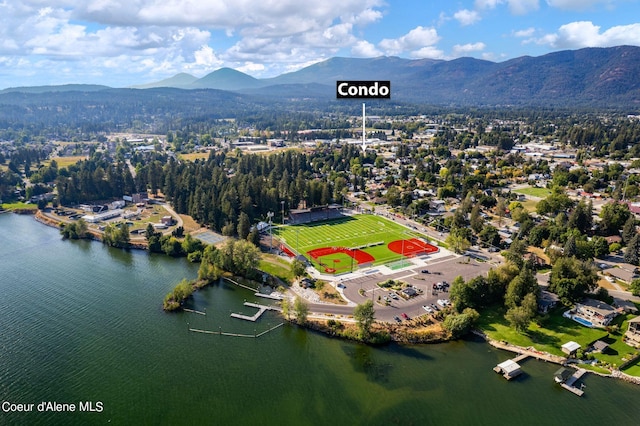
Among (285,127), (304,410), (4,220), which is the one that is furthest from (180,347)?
(285,127)

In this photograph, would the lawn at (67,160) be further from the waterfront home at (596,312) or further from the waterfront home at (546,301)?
the waterfront home at (596,312)

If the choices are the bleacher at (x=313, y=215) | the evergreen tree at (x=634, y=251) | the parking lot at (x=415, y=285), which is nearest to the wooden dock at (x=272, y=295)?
the parking lot at (x=415, y=285)

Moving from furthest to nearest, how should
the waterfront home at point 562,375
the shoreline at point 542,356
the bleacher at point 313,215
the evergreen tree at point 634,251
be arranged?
the bleacher at point 313,215 < the evergreen tree at point 634,251 < the shoreline at point 542,356 < the waterfront home at point 562,375

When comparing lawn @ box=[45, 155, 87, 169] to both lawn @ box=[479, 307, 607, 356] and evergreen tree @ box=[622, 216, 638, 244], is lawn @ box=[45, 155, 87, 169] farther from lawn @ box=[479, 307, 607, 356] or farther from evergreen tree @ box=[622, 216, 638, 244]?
evergreen tree @ box=[622, 216, 638, 244]

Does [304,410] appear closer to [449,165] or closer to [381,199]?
[381,199]

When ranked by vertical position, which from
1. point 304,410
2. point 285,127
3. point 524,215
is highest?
point 285,127

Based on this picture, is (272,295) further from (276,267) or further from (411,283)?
(411,283)
